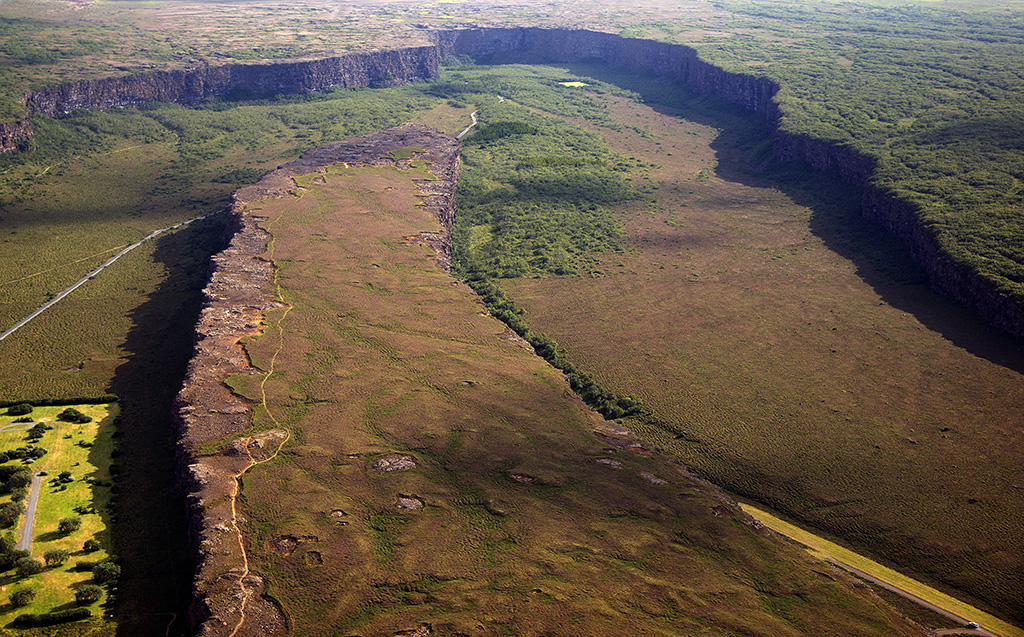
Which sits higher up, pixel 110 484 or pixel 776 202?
pixel 776 202

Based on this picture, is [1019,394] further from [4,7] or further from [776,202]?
[4,7]

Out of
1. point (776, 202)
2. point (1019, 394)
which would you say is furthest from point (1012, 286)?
point (776, 202)

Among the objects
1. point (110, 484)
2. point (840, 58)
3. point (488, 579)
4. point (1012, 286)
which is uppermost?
point (840, 58)

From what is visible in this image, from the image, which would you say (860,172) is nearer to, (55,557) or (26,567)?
(55,557)

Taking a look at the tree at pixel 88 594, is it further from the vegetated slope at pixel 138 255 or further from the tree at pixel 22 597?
the tree at pixel 22 597

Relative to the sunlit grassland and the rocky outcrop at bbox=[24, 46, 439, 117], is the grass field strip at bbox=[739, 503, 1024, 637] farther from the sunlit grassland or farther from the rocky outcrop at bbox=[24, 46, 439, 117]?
the rocky outcrop at bbox=[24, 46, 439, 117]

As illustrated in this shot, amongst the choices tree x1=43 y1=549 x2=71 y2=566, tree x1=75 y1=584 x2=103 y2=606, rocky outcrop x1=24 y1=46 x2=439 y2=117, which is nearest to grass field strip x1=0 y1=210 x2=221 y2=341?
tree x1=43 y1=549 x2=71 y2=566

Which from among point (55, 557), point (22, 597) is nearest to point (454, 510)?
point (55, 557)
